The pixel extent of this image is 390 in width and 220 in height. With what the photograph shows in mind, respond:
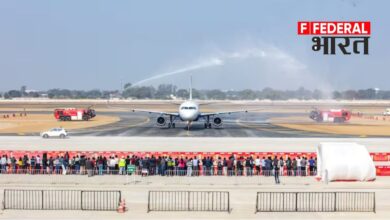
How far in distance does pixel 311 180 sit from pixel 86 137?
3316cm

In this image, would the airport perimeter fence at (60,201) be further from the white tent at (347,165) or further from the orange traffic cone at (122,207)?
the white tent at (347,165)

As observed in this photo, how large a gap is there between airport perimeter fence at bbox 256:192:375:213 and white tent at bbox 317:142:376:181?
12.9 feet

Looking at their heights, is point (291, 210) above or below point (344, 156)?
below

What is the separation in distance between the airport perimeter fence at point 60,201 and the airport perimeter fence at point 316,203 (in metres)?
7.05

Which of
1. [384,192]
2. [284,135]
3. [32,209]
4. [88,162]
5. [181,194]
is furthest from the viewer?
[284,135]

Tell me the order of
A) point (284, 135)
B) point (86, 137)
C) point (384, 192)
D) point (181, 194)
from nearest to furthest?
1. point (181, 194)
2. point (384, 192)
3. point (86, 137)
4. point (284, 135)

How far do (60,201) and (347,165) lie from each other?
1623 cm

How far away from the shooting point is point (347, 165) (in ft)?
102

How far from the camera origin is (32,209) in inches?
953

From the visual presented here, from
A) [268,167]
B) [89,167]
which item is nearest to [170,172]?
[89,167]

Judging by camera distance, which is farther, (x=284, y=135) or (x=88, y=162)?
(x=284, y=135)

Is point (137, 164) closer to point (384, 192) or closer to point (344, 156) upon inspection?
point (344, 156)

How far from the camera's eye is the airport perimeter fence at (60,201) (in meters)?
24.4

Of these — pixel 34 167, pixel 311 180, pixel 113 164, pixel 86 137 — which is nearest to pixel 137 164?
pixel 113 164
